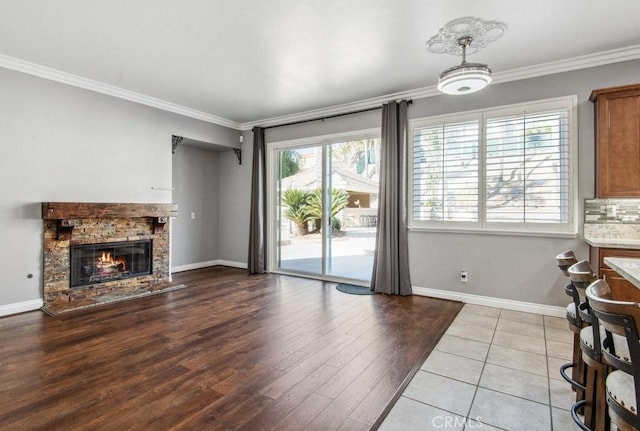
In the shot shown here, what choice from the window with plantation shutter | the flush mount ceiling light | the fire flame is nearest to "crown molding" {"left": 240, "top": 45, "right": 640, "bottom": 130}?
the window with plantation shutter

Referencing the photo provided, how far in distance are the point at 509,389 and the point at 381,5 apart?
3131 mm

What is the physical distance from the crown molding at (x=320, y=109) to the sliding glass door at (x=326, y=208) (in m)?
0.55

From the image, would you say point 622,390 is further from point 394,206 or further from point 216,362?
point 394,206

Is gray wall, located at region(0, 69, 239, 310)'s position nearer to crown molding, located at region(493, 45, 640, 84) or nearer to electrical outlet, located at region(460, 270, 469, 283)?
electrical outlet, located at region(460, 270, 469, 283)

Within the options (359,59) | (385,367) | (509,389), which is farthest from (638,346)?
(359,59)

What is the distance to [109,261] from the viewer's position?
4930 mm

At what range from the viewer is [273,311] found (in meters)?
4.00

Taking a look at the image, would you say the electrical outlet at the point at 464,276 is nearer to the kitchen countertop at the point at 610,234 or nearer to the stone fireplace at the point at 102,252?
the kitchen countertop at the point at 610,234

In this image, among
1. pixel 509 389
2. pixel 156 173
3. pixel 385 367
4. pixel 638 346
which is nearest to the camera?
pixel 638 346

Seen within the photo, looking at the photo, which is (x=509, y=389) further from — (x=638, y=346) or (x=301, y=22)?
(x=301, y=22)

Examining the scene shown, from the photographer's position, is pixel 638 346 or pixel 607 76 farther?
pixel 607 76

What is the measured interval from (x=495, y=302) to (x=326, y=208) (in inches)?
113

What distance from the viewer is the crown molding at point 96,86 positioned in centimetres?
386

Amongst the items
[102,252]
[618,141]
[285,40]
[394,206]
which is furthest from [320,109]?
[102,252]
